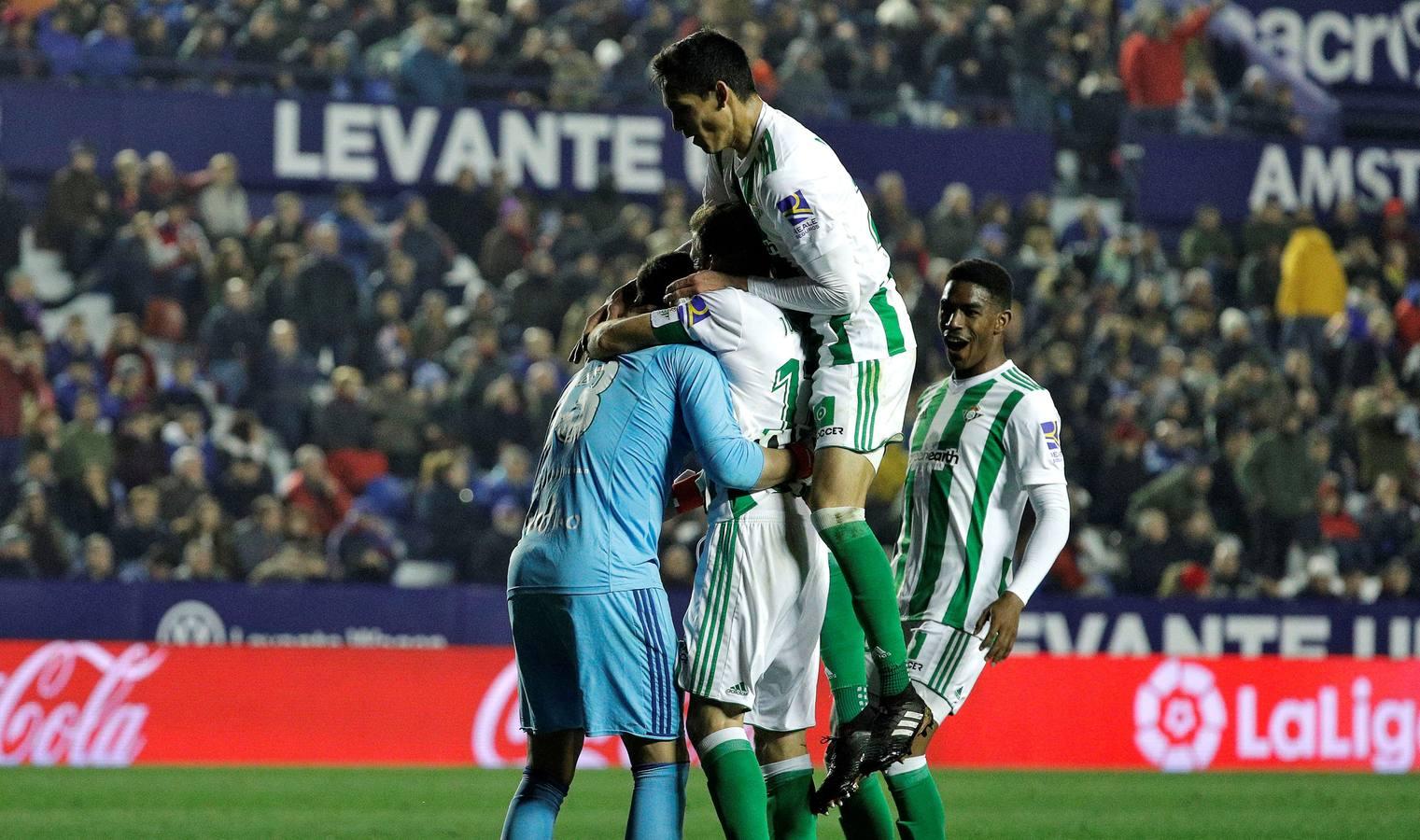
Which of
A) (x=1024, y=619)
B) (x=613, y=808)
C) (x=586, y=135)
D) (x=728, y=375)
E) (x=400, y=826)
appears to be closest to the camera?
(x=728, y=375)

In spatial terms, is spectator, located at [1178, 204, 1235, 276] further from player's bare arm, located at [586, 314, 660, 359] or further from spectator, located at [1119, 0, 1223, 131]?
player's bare arm, located at [586, 314, 660, 359]

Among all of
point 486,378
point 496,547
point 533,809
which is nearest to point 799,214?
point 533,809

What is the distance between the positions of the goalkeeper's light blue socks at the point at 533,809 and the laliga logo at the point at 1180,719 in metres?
8.96

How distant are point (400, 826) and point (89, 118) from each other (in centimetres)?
1002

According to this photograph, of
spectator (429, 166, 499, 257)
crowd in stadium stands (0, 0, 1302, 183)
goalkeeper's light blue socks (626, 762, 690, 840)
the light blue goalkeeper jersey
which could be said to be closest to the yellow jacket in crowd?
crowd in stadium stands (0, 0, 1302, 183)

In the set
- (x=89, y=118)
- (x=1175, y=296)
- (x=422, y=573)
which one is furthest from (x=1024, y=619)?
(x=89, y=118)

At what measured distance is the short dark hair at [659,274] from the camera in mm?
5785

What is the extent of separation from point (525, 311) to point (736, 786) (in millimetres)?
11670

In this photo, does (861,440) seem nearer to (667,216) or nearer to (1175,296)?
(667,216)

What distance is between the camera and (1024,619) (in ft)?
48.4

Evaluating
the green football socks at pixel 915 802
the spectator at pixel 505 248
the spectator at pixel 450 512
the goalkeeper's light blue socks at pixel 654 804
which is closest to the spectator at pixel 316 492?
the spectator at pixel 450 512

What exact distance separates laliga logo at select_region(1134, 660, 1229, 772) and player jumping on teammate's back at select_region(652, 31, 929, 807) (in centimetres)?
819

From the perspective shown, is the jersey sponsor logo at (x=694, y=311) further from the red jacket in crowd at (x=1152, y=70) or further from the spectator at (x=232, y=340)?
the red jacket in crowd at (x=1152, y=70)

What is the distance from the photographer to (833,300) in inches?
221
